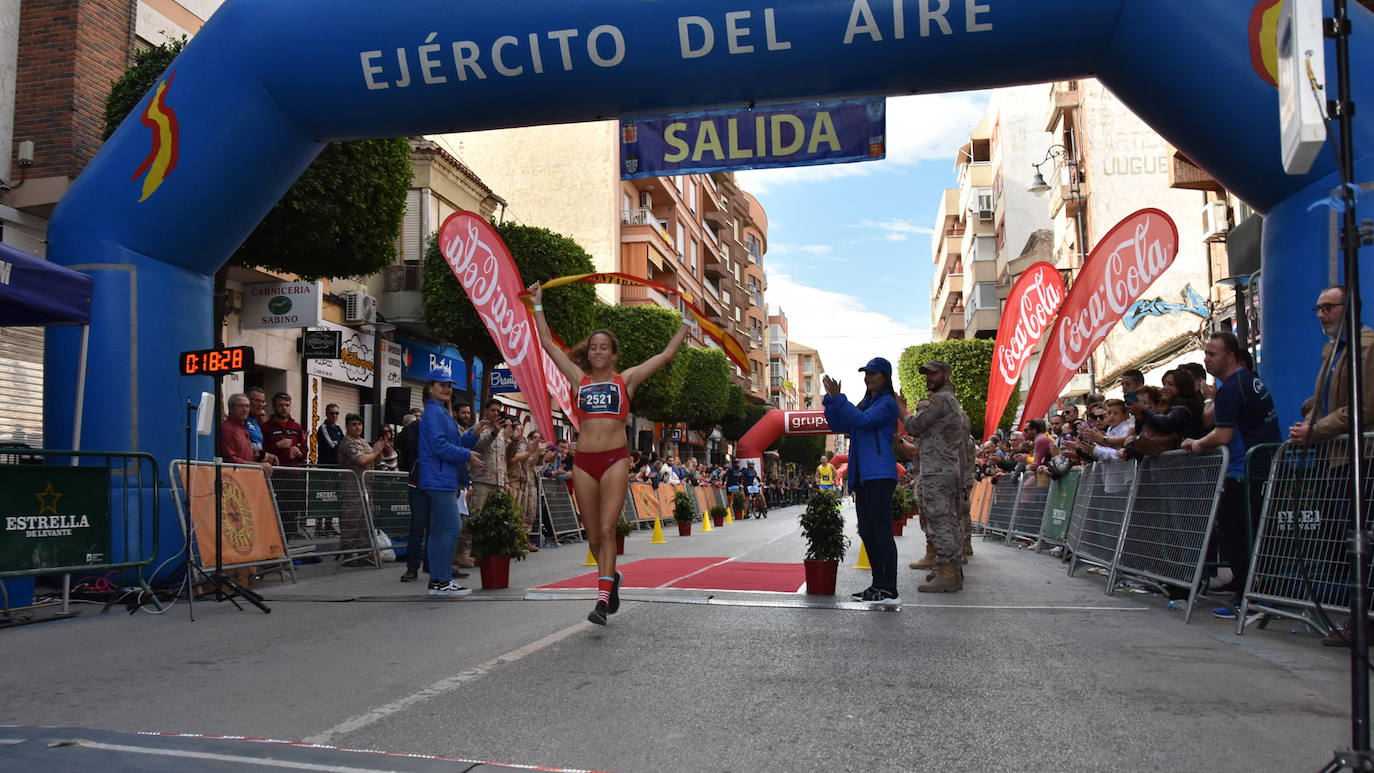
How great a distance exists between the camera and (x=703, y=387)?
160ft

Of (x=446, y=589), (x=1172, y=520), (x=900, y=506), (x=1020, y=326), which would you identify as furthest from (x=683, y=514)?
(x=1172, y=520)

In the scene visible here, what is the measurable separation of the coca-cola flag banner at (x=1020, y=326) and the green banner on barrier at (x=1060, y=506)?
1.53m

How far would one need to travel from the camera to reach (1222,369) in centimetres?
758

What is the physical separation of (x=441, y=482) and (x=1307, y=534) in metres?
6.38

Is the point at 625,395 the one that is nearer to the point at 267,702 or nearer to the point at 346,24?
the point at 267,702

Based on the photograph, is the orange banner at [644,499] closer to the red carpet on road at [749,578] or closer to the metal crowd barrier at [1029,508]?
the metal crowd barrier at [1029,508]

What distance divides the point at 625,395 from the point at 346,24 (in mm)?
4130

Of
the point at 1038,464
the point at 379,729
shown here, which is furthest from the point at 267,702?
the point at 1038,464

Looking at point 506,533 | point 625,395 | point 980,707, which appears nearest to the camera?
point 980,707

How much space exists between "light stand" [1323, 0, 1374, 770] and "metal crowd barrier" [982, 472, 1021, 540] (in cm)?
1353

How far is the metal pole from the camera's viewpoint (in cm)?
292

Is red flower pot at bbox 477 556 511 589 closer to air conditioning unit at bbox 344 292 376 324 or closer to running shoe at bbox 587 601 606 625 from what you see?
running shoe at bbox 587 601 606 625

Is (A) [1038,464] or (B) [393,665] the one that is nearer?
(B) [393,665]

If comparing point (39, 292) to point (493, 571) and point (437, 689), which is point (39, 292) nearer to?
point (493, 571)
